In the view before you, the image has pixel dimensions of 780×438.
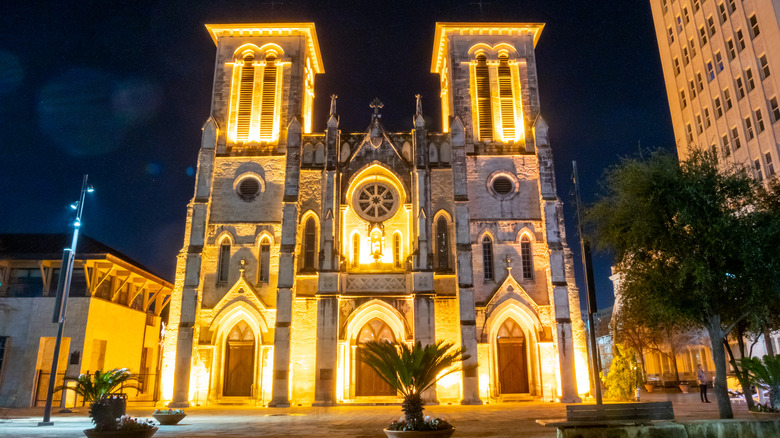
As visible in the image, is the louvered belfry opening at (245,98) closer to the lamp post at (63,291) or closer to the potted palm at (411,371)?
the lamp post at (63,291)

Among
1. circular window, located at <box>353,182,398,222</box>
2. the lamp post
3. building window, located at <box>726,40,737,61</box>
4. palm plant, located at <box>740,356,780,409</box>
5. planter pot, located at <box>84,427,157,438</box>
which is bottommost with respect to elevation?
planter pot, located at <box>84,427,157,438</box>

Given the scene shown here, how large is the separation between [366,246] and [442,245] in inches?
160

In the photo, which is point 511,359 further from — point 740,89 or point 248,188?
point 740,89

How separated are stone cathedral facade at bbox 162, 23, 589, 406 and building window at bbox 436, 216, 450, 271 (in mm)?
76

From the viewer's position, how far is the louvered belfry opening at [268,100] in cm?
3244

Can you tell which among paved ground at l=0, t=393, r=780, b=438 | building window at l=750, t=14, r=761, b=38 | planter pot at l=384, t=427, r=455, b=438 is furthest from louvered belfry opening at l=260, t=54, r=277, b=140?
building window at l=750, t=14, r=761, b=38

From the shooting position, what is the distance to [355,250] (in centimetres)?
3039

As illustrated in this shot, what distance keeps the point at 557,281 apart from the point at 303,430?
1629cm

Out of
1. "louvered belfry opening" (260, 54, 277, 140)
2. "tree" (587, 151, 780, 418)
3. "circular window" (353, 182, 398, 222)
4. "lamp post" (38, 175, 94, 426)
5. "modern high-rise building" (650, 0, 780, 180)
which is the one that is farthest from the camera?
"modern high-rise building" (650, 0, 780, 180)

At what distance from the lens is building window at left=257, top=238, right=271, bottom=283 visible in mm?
29484

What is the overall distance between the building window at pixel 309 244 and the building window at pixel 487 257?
8847 mm

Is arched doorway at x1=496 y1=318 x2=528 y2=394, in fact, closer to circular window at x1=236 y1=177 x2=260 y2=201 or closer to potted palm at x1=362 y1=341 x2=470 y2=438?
potted palm at x1=362 y1=341 x2=470 y2=438

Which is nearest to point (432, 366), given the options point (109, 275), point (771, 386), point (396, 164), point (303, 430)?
point (303, 430)

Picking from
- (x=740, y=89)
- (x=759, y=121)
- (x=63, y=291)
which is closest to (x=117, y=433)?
(x=63, y=291)
